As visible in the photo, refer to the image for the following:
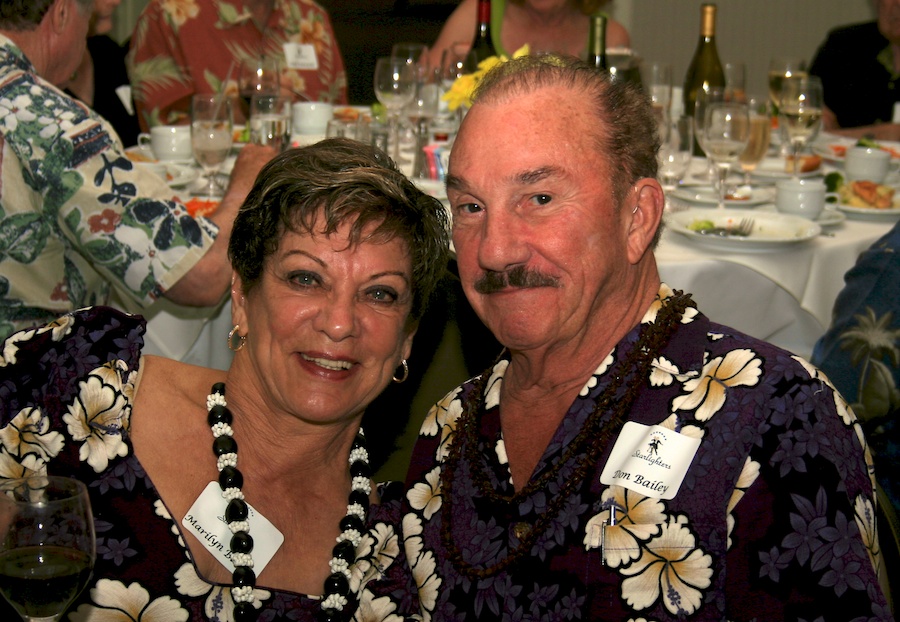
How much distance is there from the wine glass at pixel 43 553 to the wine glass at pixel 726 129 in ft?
8.33

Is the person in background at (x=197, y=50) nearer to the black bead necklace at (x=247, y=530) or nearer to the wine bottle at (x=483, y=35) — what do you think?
the wine bottle at (x=483, y=35)

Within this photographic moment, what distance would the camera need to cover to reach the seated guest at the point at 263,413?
68.3 inches

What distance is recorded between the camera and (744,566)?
1.47m

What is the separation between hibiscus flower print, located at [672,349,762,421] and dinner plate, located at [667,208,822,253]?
1.34 meters

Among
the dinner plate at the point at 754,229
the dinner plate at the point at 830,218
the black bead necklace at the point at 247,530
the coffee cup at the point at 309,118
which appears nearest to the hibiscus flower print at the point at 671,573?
the black bead necklace at the point at 247,530

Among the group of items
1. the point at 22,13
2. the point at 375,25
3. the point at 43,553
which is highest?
the point at 22,13

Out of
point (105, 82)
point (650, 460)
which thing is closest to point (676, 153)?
point (650, 460)

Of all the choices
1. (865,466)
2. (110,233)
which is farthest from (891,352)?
(110,233)

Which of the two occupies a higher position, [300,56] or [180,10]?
[180,10]

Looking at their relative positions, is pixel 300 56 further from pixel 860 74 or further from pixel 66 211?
pixel 860 74

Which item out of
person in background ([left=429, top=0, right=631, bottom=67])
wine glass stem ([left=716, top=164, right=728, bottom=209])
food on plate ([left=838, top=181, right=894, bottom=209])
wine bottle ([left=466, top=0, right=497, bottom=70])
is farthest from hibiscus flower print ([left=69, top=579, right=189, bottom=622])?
person in background ([left=429, top=0, right=631, bottom=67])

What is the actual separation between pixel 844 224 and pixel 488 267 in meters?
2.05

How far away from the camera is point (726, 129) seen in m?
3.31

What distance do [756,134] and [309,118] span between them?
181 cm
